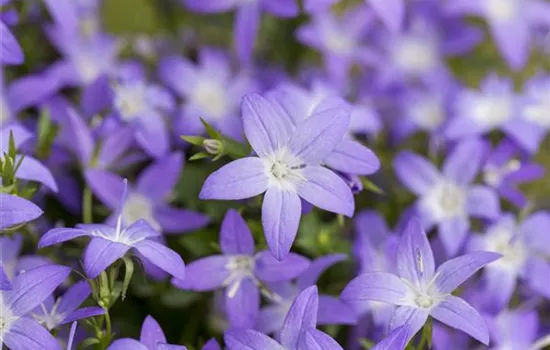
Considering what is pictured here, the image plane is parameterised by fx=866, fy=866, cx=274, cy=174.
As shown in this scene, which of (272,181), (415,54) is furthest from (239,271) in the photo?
(415,54)

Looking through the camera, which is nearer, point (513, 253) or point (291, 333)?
point (291, 333)

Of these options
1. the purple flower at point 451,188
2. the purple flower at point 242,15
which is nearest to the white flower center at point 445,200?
the purple flower at point 451,188

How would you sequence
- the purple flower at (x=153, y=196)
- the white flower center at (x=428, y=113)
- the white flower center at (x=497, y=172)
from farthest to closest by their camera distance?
the white flower center at (x=428, y=113) → the white flower center at (x=497, y=172) → the purple flower at (x=153, y=196)

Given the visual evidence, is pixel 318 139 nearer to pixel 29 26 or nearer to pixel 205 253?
pixel 205 253

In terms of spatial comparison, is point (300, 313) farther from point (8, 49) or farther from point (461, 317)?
point (8, 49)

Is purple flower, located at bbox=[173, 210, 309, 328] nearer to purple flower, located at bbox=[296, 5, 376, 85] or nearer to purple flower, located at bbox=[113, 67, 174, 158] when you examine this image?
purple flower, located at bbox=[113, 67, 174, 158]

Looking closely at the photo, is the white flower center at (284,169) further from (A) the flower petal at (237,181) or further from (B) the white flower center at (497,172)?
(B) the white flower center at (497,172)

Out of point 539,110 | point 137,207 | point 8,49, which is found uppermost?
point 8,49
